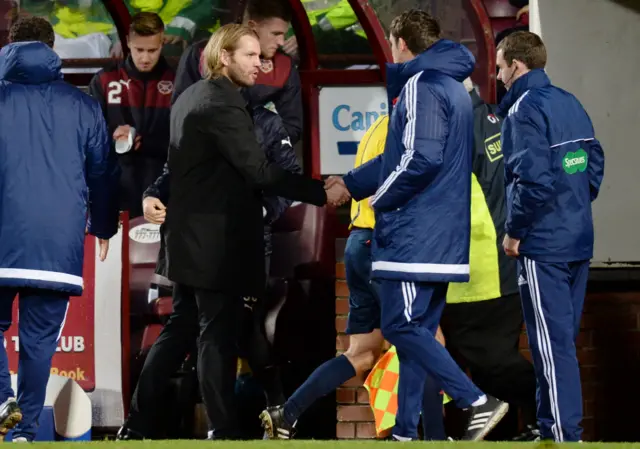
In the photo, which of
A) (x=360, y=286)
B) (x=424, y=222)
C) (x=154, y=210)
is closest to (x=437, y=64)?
(x=424, y=222)

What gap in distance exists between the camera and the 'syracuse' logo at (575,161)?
7117mm

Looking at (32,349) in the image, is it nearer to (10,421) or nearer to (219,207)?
(10,421)

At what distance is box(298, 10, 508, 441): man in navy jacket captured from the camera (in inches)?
264

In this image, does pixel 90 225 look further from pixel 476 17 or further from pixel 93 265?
pixel 476 17

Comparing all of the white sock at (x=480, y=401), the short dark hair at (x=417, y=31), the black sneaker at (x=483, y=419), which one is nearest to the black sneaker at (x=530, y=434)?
the black sneaker at (x=483, y=419)

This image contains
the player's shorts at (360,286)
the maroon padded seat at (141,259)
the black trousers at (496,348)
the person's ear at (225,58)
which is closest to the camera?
the person's ear at (225,58)

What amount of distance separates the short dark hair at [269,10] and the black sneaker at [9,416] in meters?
2.98

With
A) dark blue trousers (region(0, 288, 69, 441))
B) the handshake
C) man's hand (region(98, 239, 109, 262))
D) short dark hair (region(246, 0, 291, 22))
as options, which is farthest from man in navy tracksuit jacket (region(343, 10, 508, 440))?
short dark hair (region(246, 0, 291, 22))

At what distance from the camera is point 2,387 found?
6.88m

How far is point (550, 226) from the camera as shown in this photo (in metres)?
7.05

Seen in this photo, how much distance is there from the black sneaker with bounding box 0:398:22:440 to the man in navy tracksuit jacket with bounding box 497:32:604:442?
2.30 metres

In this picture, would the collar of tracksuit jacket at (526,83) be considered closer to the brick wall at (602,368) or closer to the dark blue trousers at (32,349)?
the brick wall at (602,368)

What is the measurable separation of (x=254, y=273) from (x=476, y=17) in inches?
93.9

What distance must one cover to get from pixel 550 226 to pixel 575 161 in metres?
0.33
